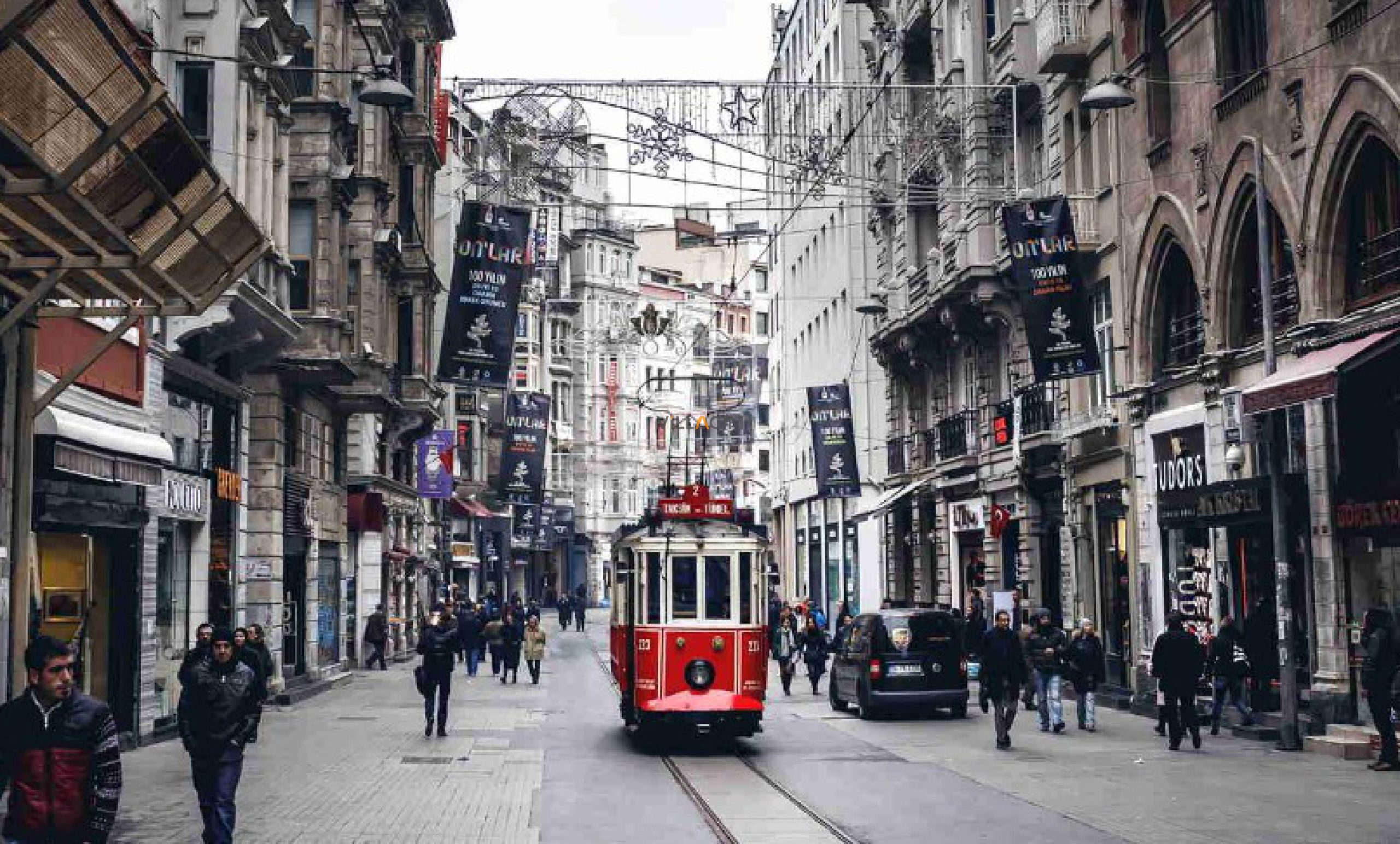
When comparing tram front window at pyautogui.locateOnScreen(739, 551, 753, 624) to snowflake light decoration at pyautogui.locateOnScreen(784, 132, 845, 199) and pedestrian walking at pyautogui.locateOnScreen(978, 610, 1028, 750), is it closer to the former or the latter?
pedestrian walking at pyautogui.locateOnScreen(978, 610, 1028, 750)

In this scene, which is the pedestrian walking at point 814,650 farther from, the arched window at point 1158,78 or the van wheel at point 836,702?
the arched window at point 1158,78

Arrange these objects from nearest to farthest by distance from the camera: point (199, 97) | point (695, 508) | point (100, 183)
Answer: point (100, 183) → point (695, 508) → point (199, 97)

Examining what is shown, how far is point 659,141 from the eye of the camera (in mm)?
28578

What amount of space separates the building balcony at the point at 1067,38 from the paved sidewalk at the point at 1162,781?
1215cm

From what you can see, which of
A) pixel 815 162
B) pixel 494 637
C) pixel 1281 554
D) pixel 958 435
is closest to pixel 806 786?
pixel 1281 554

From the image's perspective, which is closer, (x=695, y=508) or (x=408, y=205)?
(x=695, y=508)

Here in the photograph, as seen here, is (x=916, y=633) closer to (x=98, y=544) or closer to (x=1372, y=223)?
(x=1372, y=223)

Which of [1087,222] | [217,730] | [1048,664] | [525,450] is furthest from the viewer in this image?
[525,450]

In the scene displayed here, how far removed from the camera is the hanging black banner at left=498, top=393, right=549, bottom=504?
56375 millimetres

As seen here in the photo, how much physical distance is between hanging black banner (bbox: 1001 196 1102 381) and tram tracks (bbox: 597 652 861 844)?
977 cm

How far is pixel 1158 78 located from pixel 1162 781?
13.8 m

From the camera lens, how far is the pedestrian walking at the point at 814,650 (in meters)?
35.2

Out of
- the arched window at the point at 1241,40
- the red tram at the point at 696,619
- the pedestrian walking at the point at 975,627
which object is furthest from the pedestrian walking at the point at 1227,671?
the pedestrian walking at the point at 975,627

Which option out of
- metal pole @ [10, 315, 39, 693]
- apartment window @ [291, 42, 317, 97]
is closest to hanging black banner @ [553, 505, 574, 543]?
apartment window @ [291, 42, 317, 97]
